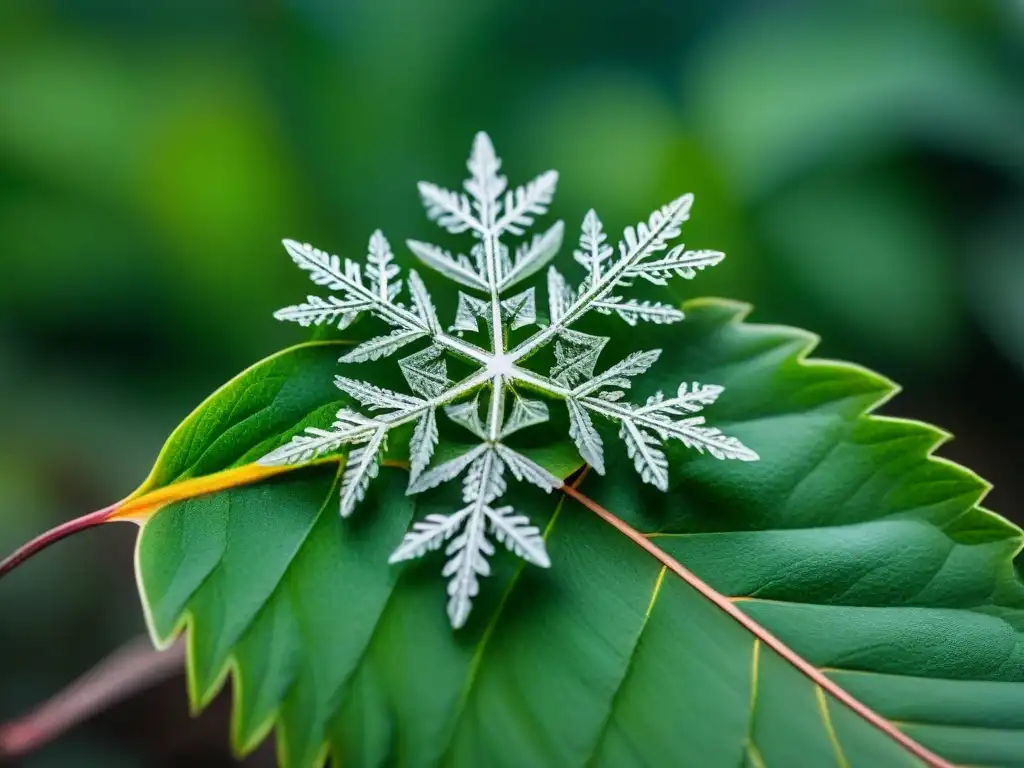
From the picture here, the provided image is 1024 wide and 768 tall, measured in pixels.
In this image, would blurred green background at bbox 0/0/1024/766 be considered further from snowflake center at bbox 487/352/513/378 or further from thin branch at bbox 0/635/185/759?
snowflake center at bbox 487/352/513/378

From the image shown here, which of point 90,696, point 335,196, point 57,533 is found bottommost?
point 90,696

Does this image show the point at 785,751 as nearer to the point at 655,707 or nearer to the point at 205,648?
the point at 655,707

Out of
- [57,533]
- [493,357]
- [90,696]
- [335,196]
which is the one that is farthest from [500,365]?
[335,196]

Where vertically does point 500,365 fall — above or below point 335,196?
below

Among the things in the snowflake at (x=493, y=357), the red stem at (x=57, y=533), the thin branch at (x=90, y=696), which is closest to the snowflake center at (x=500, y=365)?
the snowflake at (x=493, y=357)

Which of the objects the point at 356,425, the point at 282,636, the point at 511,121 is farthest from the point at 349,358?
the point at 511,121

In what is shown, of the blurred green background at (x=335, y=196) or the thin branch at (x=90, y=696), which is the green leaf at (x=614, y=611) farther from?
the blurred green background at (x=335, y=196)

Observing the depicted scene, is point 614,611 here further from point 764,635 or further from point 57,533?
point 57,533
